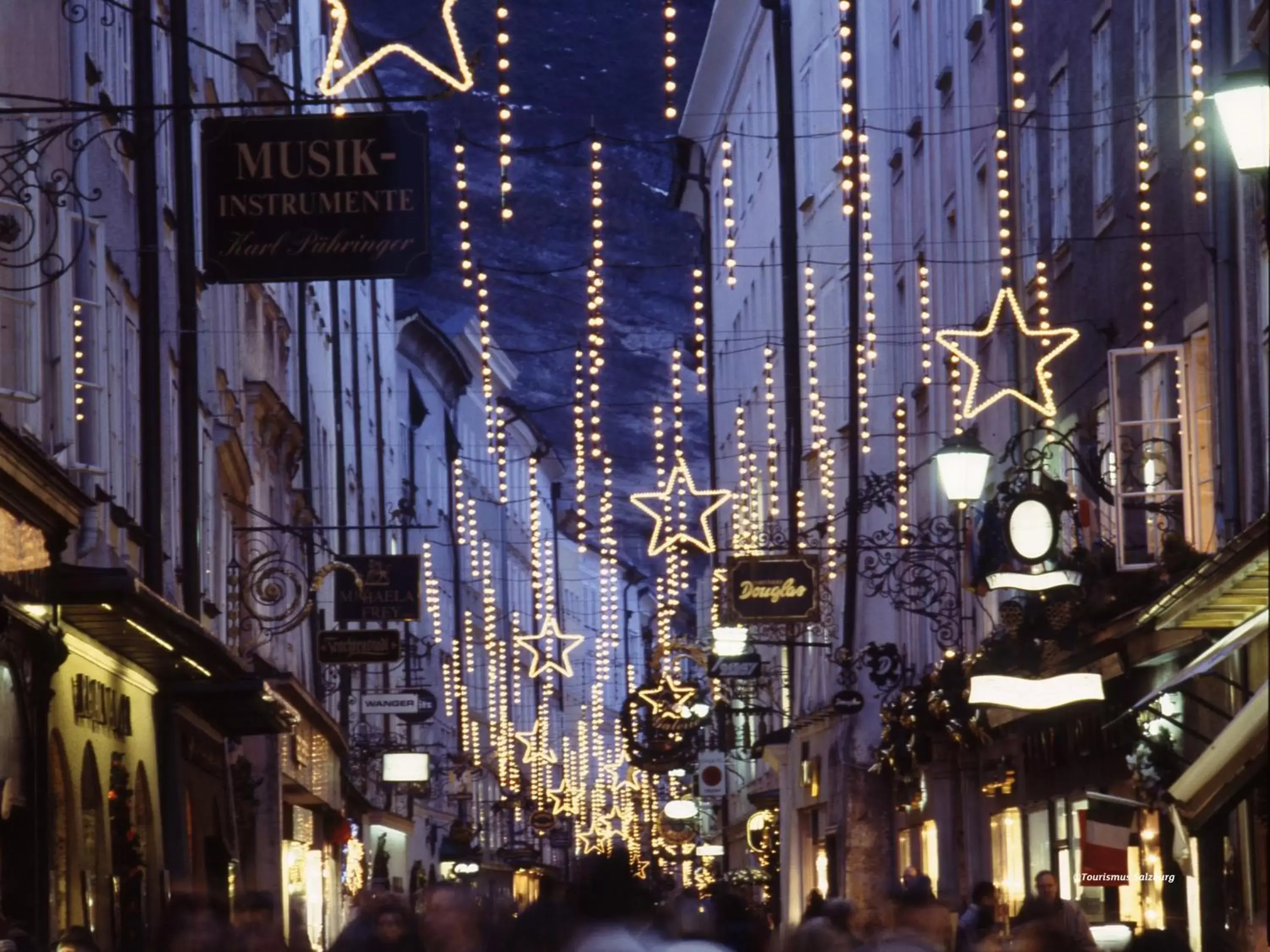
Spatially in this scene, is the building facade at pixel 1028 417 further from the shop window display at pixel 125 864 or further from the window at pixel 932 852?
the shop window display at pixel 125 864

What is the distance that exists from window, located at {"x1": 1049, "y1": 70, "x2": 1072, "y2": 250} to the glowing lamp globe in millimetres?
46831

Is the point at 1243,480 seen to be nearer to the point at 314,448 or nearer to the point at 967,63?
the point at 967,63

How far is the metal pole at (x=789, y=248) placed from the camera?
39.6 m

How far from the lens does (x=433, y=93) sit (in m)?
14.4

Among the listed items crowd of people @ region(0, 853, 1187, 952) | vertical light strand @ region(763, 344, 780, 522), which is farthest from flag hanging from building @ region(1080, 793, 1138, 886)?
vertical light strand @ region(763, 344, 780, 522)

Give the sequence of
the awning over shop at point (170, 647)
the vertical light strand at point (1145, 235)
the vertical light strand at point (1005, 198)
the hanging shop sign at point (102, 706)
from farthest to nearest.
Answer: the vertical light strand at point (1005, 198), the vertical light strand at point (1145, 235), the hanging shop sign at point (102, 706), the awning over shop at point (170, 647)

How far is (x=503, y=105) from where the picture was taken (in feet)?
57.0

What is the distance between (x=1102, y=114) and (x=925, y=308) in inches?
225

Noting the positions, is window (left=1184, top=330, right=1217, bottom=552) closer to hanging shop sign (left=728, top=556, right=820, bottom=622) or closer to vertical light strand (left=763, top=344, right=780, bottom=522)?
hanging shop sign (left=728, top=556, right=820, bottom=622)

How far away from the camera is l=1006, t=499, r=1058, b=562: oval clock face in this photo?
21.7m

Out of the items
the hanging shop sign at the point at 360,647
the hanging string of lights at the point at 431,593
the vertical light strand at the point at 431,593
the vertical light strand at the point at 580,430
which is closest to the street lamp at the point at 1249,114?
the vertical light strand at the point at 580,430

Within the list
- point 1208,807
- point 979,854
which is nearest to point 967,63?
point 979,854

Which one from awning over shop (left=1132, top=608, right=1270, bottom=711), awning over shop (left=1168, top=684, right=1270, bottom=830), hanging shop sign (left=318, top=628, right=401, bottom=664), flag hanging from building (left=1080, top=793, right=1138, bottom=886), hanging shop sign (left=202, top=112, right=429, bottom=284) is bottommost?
flag hanging from building (left=1080, top=793, right=1138, bottom=886)

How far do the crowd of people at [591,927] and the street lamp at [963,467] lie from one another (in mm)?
6766
